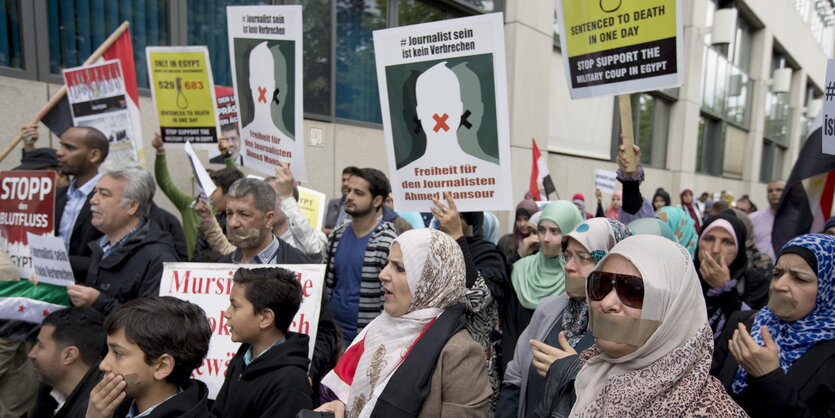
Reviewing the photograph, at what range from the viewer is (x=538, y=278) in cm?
312

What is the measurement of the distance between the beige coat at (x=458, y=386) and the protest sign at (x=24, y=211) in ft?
8.17

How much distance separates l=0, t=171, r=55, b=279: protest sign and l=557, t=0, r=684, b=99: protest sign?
3.27m

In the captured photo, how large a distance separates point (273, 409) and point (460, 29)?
220cm

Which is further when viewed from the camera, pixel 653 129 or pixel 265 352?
pixel 653 129

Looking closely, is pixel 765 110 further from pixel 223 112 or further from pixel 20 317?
pixel 20 317

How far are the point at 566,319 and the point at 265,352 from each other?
4.43 ft

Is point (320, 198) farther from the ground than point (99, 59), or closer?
closer

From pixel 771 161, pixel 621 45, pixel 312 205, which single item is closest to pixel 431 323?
pixel 621 45

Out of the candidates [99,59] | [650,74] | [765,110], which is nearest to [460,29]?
[650,74]

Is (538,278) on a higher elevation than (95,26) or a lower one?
lower

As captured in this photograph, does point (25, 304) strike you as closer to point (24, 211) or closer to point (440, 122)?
point (24, 211)

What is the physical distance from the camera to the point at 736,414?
1.43m

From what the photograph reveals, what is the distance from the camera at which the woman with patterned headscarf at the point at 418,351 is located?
6.33 ft

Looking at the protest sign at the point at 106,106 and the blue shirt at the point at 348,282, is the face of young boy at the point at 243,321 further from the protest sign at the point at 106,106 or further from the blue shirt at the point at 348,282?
the protest sign at the point at 106,106
